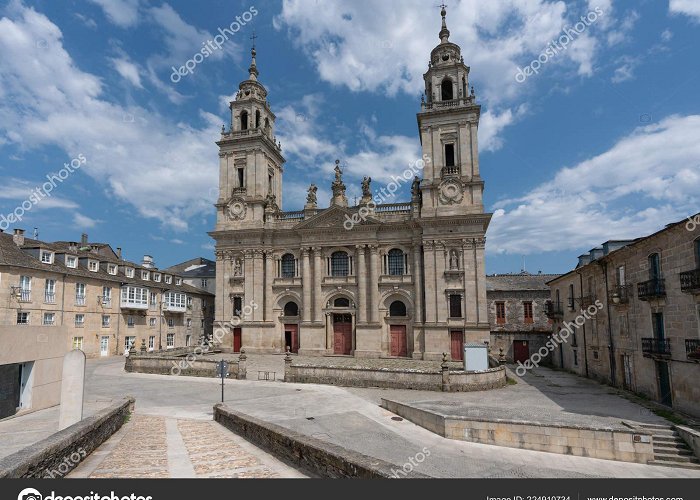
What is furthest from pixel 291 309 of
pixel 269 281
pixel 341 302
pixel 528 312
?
pixel 528 312

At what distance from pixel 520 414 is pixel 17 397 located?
20.4 meters

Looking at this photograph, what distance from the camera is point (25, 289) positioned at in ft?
101

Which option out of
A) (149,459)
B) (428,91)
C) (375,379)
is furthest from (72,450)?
(428,91)

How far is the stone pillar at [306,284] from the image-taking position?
3991cm

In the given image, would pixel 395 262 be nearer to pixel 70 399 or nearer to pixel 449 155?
pixel 449 155

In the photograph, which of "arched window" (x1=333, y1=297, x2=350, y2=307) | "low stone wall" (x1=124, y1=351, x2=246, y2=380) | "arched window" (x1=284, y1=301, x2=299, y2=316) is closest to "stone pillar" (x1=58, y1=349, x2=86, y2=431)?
"low stone wall" (x1=124, y1=351, x2=246, y2=380)

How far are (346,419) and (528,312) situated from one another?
33.1m

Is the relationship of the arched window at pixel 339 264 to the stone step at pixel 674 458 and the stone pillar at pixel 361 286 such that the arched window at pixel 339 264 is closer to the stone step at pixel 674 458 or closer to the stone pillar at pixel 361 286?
the stone pillar at pixel 361 286

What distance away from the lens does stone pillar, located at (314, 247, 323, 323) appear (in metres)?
39.6

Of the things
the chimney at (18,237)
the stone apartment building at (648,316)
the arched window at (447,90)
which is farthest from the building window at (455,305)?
the chimney at (18,237)

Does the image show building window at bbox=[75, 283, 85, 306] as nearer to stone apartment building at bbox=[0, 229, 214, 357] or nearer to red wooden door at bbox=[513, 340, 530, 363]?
stone apartment building at bbox=[0, 229, 214, 357]

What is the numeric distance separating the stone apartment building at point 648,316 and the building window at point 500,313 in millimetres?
16240

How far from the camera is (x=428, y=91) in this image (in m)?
40.2

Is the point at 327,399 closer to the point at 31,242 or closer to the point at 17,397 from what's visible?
the point at 17,397
